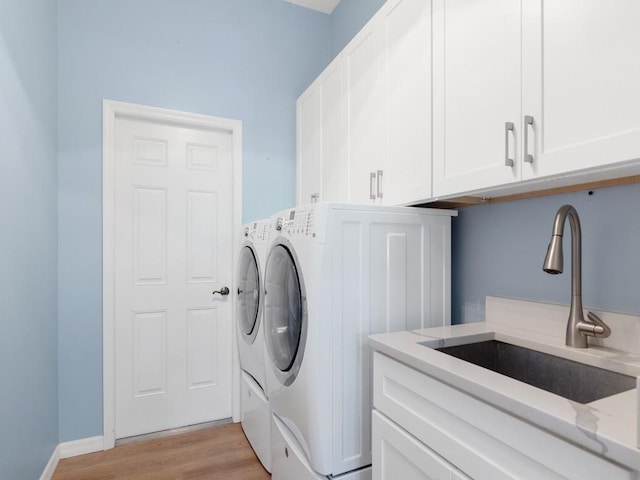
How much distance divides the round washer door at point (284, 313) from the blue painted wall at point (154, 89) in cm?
110

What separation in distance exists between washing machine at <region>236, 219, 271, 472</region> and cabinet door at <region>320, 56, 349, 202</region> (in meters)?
0.48

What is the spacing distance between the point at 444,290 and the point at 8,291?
1.91 m

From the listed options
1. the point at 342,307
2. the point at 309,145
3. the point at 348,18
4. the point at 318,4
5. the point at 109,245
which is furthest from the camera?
the point at 318,4

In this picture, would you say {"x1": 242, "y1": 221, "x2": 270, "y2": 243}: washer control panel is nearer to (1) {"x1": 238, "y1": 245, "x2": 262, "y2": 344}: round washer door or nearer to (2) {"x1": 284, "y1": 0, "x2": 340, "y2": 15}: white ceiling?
(1) {"x1": 238, "y1": 245, "x2": 262, "y2": 344}: round washer door

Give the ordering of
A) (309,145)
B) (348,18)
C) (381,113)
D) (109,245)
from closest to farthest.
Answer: (381,113)
(109,245)
(309,145)
(348,18)

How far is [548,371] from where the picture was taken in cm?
117

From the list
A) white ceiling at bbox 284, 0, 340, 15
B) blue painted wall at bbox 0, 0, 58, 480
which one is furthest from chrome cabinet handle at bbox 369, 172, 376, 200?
white ceiling at bbox 284, 0, 340, 15

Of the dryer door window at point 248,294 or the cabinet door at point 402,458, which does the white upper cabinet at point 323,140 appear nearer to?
the dryer door window at point 248,294

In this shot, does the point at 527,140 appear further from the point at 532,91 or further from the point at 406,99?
the point at 406,99

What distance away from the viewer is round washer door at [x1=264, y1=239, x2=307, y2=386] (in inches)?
56.4

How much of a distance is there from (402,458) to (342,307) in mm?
528

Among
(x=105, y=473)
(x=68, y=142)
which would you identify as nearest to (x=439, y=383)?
(x=105, y=473)

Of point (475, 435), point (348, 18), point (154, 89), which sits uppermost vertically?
point (348, 18)

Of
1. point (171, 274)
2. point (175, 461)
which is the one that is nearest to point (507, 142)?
point (171, 274)
